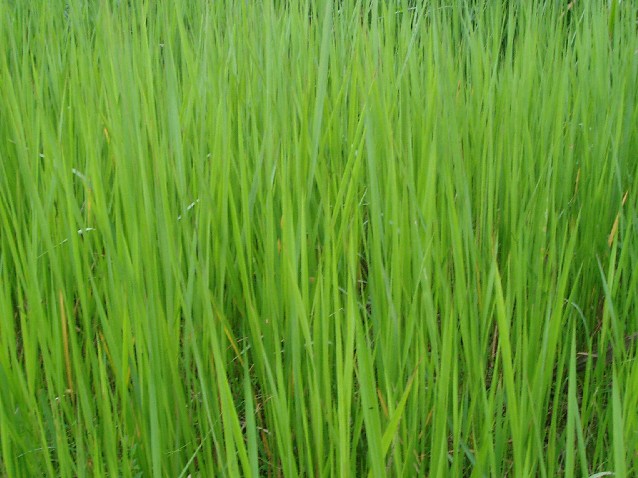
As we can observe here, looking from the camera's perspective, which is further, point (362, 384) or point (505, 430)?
point (505, 430)

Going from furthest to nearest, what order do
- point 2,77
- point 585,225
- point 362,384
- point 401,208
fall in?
point 2,77 < point 585,225 < point 401,208 < point 362,384

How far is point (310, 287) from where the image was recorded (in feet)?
3.12

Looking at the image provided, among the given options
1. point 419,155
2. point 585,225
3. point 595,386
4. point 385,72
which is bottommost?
point 595,386

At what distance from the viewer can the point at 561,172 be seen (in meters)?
1.09

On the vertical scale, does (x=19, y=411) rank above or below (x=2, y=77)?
below

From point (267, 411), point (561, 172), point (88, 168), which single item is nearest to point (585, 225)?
point (561, 172)

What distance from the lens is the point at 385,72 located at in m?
1.11

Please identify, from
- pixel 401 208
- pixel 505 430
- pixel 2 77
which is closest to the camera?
pixel 505 430

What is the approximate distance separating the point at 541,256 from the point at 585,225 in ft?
0.97

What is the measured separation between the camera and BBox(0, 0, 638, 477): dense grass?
64 centimetres

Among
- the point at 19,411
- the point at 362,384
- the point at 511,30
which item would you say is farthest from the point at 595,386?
the point at 511,30

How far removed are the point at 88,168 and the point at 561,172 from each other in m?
0.69

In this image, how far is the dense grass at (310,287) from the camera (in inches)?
25.3

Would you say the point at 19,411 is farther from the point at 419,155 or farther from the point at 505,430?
the point at 419,155
